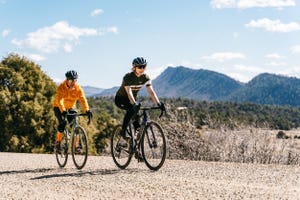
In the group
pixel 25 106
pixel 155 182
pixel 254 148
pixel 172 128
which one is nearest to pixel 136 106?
pixel 155 182

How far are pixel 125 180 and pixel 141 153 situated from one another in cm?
129

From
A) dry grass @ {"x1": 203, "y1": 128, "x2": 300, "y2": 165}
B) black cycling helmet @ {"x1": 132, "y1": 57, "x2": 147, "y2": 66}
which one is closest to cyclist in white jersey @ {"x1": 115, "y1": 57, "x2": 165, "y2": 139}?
black cycling helmet @ {"x1": 132, "y1": 57, "x2": 147, "y2": 66}

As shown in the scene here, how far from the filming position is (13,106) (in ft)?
104

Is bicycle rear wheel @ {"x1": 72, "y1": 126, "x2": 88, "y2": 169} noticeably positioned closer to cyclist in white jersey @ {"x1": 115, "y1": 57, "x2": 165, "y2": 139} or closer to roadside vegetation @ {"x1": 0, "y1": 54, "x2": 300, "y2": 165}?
cyclist in white jersey @ {"x1": 115, "y1": 57, "x2": 165, "y2": 139}

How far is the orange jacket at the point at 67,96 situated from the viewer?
1066 cm

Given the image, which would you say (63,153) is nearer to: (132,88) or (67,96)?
(67,96)

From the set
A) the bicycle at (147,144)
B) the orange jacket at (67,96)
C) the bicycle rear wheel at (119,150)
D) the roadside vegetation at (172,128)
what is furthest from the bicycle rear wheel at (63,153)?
the roadside vegetation at (172,128)

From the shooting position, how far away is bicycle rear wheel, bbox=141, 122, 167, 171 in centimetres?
942

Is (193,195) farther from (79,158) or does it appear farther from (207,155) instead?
(207,155)

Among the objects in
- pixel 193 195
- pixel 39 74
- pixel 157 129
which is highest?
pixel 39 74

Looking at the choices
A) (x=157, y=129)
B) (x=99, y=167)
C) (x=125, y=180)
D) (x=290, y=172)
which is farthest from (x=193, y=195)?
(x=99, y=167)

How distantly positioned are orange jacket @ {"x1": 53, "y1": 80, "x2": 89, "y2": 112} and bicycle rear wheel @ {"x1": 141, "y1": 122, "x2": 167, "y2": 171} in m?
1.81

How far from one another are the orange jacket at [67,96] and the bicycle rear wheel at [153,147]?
1.81 meters

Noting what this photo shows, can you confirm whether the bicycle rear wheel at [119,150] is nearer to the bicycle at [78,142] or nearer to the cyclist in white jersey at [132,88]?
the cyclist in white jersey at [132,88]
